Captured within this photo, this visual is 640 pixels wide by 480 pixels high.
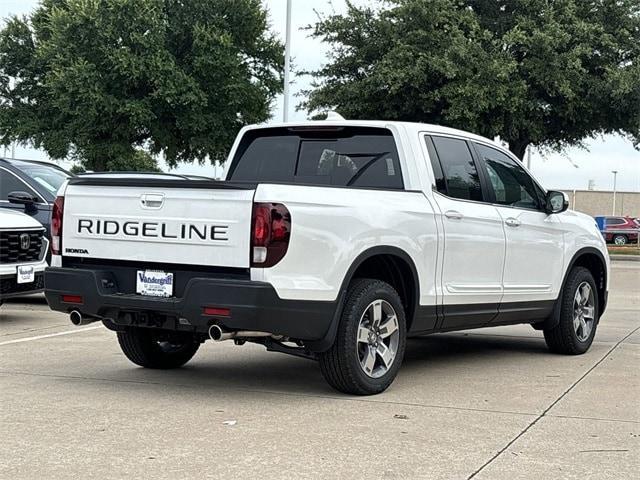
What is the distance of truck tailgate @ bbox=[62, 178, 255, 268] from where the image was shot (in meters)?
6.11

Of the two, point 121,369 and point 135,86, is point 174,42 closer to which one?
point 135,86

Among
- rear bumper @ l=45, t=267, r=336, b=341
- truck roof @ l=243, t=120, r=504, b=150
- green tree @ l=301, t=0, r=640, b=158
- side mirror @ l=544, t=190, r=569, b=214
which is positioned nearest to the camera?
rear bumper @ l=45, t=267, r=336, b=341

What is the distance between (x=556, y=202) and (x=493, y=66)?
2266 centimetres

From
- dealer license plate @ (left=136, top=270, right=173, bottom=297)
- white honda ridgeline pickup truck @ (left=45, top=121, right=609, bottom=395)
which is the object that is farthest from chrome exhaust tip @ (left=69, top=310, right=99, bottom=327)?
dealer license plate @ (left=136, top=270, right=173, bottom=297)

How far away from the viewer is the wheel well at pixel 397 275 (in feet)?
22.6

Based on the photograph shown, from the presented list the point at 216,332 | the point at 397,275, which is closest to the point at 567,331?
the point at 397,275

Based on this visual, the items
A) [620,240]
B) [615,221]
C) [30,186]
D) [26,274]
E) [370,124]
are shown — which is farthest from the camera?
[615,221]

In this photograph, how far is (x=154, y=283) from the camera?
21.1ft

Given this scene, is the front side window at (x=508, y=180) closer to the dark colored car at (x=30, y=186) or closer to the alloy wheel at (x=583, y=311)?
the alloy wheel at (x=583, y=311)

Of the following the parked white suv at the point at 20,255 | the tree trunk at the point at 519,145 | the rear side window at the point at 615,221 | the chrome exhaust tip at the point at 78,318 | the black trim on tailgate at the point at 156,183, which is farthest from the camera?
the rear side window at the point at 615,221

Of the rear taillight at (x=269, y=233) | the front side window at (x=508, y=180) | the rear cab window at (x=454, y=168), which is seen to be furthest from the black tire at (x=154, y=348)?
the front side window at (x=508, y=180)

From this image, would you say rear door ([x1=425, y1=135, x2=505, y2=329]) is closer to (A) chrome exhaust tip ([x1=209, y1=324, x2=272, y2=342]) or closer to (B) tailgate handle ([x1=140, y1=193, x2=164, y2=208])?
(A) chrome exhaust tip ([x1=209, y1=324, x2=272, y2=342])

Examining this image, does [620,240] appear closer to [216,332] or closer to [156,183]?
[156,183]

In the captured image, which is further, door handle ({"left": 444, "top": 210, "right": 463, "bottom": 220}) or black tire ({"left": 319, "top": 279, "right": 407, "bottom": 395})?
door handle ({"left": 444, "top": 210, "right": 463, "bottom": 220})
